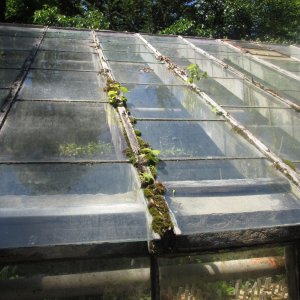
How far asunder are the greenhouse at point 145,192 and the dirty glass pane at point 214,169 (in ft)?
0.05

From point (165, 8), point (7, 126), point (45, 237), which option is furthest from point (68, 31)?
point (165, 8)

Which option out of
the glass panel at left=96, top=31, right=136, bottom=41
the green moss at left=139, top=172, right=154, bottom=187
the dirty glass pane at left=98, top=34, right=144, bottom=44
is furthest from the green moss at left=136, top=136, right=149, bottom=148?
the glass panel at left=96, top=31, right=136, bottom=41

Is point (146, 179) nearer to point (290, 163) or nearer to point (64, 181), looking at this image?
point (64, 181)

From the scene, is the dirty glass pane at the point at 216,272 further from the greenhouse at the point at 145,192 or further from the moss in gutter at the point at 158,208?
the moss in gutter at the point at 158,208

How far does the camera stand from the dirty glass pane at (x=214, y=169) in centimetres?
278

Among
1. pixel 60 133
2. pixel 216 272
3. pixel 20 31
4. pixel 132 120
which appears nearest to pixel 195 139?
pixel 132 120

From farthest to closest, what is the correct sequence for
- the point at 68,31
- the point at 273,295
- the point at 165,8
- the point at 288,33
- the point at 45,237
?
1. the point at 165,8
2. the point at 288,33
3. the point at 68,31
4. the point at 273,295
5. the point at 45,237

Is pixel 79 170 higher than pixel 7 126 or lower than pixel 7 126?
lower

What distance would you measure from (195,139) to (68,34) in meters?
5.97

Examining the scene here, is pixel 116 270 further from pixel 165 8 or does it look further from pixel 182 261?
pixel 165 8

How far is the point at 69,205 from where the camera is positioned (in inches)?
90.2

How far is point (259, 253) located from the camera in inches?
94.7

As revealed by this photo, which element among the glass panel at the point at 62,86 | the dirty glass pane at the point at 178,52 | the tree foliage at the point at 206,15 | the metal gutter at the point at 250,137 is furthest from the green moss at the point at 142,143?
the tree foliage at the point at 206,15

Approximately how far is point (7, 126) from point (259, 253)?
243 cm
